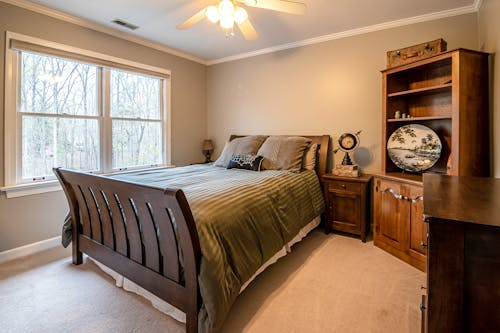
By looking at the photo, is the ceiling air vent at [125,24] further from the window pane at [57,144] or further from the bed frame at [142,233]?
the bed frame at [142,233]

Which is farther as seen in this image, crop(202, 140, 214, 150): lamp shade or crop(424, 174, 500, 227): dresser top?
crop(202, 140, 214, 150): lamp shade

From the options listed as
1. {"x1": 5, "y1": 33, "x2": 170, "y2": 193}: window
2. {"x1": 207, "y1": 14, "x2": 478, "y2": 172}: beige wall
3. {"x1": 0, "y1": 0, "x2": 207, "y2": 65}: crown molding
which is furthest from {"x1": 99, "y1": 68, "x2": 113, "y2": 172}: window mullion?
{"x1": 207, "y1": 14, "x2": 478, "y2": 172}: beige wall

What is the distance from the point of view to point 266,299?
1.99 m

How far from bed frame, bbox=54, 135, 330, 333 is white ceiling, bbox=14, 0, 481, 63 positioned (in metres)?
1.81

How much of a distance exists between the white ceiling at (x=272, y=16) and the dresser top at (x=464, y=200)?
6.85 feet

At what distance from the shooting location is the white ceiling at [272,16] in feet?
8.73

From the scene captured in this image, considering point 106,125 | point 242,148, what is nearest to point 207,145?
point 242,148

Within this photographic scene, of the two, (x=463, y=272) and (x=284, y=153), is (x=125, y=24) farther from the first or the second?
(x=463, y=272)

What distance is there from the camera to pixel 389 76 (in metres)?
2.83

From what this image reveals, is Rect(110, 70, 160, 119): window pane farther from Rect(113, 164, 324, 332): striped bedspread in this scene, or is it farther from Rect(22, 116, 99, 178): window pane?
Rect(113, 164, 324, 332): striped bedspread

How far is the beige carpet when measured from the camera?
1.70 meters

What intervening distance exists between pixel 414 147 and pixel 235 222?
2.02 m

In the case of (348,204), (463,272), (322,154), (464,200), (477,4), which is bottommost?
(348,204)

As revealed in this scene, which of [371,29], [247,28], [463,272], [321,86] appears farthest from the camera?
[321,86]
